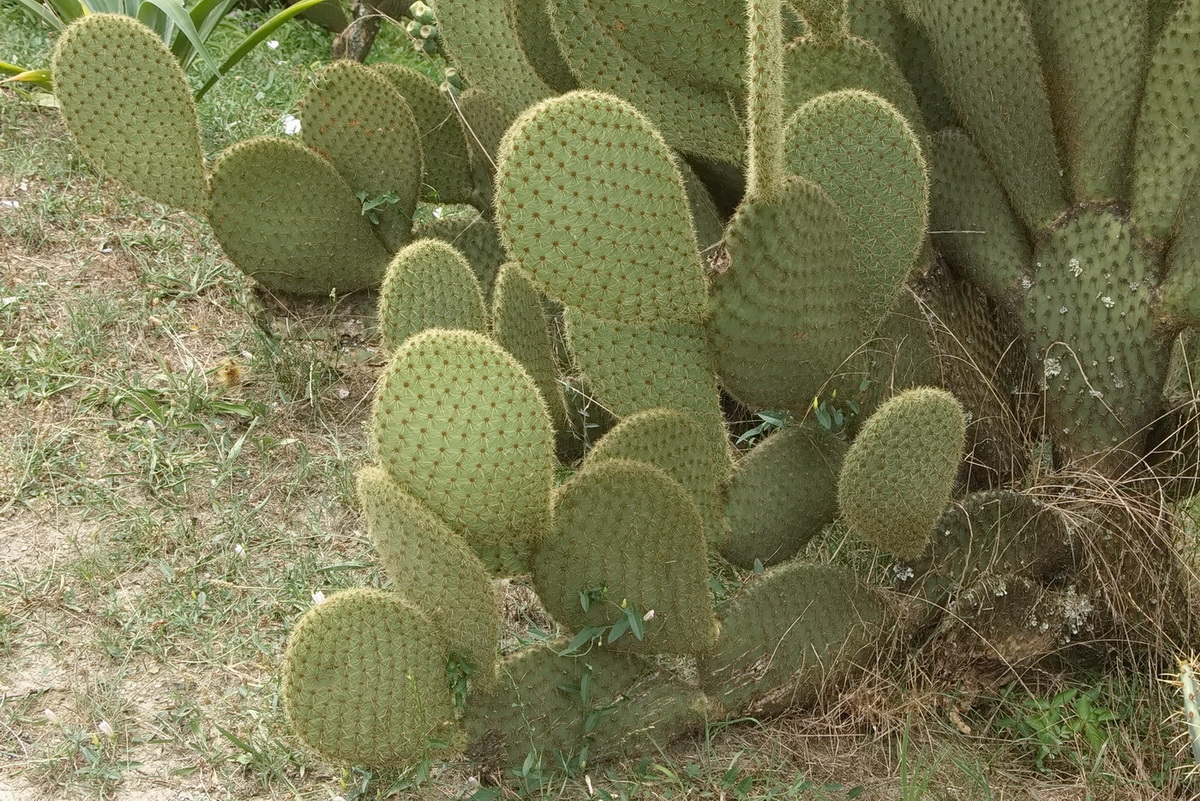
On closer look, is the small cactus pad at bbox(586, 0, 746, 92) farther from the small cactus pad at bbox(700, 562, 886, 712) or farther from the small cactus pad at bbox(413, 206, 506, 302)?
the small cactus pad at bbox(700, 562, 886, 712)

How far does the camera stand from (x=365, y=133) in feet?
9.83

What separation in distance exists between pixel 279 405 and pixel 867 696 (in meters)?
1.58

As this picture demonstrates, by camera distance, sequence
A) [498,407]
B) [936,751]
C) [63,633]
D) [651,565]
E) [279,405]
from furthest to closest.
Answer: [279,405] < [63,633] < [936,751] < [651,565] < [498,407]

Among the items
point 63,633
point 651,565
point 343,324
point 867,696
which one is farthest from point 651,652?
point 343,324

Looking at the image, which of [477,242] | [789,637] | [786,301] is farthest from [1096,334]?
[477,242]

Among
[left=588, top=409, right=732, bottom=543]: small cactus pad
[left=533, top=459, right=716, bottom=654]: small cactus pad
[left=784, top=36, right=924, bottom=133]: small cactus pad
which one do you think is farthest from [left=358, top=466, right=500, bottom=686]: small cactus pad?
[left=784, top=36, right=924, bottom=133]: small cactus pad

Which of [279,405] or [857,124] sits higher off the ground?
[857,124]

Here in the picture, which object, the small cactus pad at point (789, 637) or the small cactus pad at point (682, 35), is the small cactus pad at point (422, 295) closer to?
the small cactus pad at point (682, 35)

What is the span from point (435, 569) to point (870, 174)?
106 centimetres

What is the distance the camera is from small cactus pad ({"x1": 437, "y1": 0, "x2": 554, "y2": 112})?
9.23ft

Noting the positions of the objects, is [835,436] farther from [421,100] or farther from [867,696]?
[421,100]

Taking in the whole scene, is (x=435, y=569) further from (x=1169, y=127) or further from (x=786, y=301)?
(x=1169, y=127)

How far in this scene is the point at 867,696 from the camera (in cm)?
225

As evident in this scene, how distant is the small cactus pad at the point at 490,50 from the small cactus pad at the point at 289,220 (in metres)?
0.44
